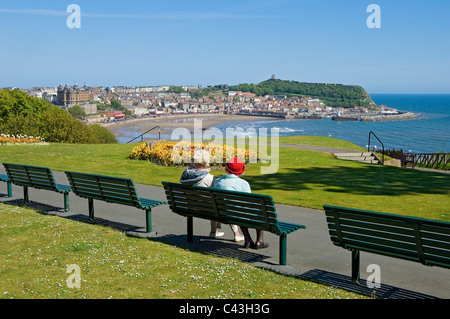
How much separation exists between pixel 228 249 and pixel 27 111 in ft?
203

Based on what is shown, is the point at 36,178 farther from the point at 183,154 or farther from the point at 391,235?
the point at 183,154

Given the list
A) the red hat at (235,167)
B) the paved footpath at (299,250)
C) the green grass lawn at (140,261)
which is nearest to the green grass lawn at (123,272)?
the green grass lawn at (140,261)

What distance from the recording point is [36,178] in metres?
9.95

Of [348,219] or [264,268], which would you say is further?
[264,268]

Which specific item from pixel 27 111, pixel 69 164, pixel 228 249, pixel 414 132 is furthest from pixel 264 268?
pixel 414 132

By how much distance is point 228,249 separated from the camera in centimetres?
692

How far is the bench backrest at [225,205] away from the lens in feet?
20.3

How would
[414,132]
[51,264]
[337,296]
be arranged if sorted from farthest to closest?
[414,132]
[51,264]
[337,296]

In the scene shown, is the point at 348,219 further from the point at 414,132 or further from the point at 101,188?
the point at 414,132

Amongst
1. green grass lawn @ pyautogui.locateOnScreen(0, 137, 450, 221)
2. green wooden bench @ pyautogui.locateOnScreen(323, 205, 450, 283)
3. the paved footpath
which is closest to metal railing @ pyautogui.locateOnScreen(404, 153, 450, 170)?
green grass lawn @ pyautogui.locateOnScreen(0, 137, 450, 221)

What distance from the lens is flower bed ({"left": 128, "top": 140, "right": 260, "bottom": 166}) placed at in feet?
56.0

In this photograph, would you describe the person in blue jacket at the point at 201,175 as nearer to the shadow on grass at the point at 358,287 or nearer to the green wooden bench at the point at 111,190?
the green wooden bench at the point at 111,190

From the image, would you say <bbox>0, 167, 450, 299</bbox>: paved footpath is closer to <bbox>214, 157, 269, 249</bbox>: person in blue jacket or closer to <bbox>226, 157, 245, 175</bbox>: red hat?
<bbox>214, 157, 269, 249</bbox>: person in blue jacket

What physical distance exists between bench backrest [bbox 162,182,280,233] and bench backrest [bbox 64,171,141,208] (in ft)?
2.76
